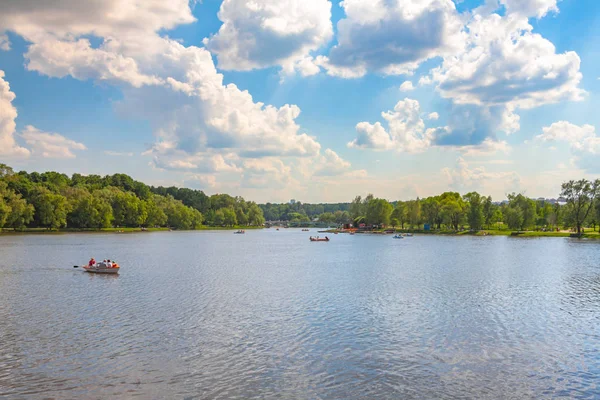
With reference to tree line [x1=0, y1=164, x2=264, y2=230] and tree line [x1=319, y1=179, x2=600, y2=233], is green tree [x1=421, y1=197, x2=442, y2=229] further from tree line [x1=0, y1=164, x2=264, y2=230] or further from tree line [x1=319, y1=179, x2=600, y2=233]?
tree line [x1=0, y1=164, x2=264, y2=230]

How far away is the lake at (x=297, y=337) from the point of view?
18.4 metres

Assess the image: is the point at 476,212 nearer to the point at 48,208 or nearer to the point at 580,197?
the point at 580,197

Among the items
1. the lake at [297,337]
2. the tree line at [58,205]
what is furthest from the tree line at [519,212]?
the tree line at [58,205]

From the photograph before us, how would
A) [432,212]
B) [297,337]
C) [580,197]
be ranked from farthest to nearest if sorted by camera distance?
[432,212] → [580,197] → [297,337]

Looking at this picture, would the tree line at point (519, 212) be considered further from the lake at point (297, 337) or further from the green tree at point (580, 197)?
the lake at point (297, 337)

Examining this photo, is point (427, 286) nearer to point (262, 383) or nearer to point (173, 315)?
point (173, 315)

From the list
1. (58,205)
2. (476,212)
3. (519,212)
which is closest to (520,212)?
(519,212)

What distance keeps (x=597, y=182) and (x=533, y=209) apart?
27.1m

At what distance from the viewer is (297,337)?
25.4 meters

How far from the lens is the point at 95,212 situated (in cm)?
16362

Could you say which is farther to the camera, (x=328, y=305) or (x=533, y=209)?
(x=533, y=209)

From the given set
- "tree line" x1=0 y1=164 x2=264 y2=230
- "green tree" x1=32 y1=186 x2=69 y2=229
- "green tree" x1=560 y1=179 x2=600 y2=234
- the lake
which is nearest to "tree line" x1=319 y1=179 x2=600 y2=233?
"green tree" x1=560 y1=179 x2=600 y2=234

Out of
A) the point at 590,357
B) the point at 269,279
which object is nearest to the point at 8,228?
the point at 269,279

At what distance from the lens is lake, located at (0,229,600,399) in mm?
18391
